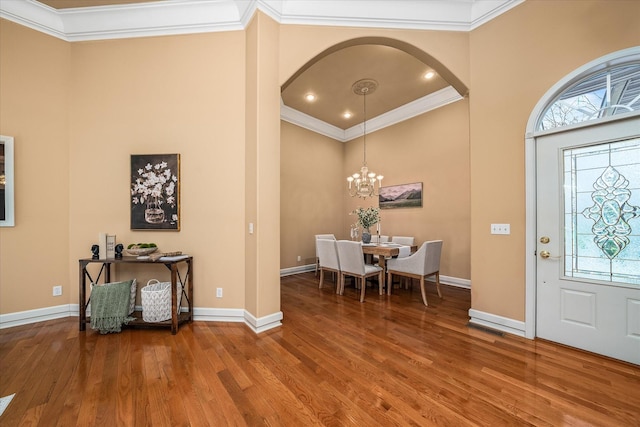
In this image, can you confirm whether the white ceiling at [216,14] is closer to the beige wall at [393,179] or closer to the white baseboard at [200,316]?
the beige wall at [393,179]

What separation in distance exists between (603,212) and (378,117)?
4.33 metres

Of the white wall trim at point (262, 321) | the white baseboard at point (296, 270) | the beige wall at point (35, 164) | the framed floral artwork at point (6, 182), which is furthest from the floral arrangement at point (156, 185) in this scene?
the white baseboard at point (296, 270)

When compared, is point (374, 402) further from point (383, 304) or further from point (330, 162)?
point (330, 162)

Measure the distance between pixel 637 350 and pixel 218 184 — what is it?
13.5 feet

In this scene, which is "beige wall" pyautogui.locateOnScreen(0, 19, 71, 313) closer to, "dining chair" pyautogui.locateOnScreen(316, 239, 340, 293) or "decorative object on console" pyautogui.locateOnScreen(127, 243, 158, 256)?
"decorative object on console" pyautogui.locateOnScreen(127, 243, 158, 256)

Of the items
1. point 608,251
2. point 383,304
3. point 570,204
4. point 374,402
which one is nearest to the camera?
point 374,402

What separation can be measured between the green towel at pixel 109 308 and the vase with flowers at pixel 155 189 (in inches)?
31.4

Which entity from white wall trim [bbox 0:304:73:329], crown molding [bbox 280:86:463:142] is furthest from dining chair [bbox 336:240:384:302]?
white wall trim [bbox 0:304:73:329]

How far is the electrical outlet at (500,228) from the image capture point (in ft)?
8.49

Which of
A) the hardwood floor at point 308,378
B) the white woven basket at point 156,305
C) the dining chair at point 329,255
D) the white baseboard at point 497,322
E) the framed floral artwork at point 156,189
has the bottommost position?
the hardwood floor at point 308,378

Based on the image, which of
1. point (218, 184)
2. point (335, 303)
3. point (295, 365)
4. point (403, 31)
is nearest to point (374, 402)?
point (295, 365)

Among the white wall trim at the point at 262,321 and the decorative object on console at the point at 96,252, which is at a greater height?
the decorative object on console at the point at 96,252

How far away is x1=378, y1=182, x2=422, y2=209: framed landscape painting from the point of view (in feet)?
16.5

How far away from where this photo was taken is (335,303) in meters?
3.51
